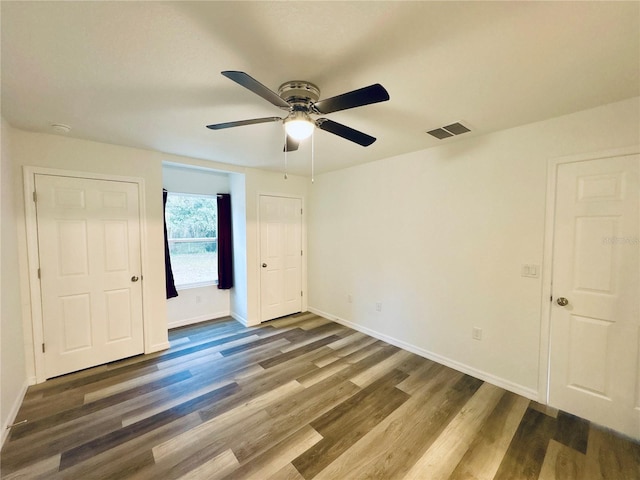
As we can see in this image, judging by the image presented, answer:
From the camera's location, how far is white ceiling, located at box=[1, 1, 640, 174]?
110 centimetres

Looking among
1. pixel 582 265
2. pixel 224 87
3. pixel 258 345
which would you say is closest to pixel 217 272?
pixel 258 345

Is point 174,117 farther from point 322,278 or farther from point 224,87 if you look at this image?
point 322,278

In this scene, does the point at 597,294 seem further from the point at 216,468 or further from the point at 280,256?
the point at 280,256

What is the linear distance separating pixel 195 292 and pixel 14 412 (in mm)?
2154

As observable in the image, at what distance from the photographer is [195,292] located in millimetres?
4086

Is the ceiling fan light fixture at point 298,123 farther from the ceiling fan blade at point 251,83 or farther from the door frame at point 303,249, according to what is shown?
the door frame at point 303,249

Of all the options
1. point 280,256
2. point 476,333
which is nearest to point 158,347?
point 280,256

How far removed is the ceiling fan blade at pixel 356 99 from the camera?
124 centimetres

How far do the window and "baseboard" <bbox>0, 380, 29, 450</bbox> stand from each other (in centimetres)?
181

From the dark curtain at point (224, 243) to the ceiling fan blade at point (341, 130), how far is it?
285 cm

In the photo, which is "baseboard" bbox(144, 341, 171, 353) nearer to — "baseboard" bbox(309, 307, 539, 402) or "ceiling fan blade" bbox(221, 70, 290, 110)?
"baseboard" bbox(309, 307, 539, 402)

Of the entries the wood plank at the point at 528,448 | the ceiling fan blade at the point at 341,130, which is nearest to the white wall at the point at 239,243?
the ceiling fan blade at the point at 341,130

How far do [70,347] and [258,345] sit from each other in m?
1.90

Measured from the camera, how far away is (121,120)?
2158mm
